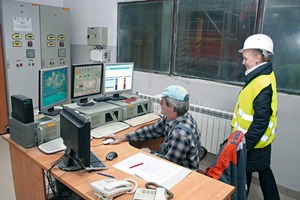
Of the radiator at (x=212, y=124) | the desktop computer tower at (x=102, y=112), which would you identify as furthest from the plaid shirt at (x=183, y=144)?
the radiator at (x=212, y=124)

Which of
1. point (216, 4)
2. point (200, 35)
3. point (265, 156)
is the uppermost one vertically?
point (216, 4)

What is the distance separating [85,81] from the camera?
259cm

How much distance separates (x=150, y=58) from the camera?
3.84m

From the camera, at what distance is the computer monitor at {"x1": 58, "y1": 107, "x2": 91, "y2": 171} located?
1519 millimetres

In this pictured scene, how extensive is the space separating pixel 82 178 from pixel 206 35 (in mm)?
2331

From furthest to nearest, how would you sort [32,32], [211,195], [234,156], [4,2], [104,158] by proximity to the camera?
[32,32] → [4,2] → [104,158] → [234,156] → [211,195]

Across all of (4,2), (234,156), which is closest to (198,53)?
(234,156)

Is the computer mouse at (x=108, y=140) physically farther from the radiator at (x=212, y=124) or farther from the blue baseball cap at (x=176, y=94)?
the radiator at (x=212, y=124)

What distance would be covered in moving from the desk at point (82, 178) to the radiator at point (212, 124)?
44.7 inches

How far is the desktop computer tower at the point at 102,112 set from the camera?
2.37m

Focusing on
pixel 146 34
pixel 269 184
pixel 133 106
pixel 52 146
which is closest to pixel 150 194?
pixel 52 146

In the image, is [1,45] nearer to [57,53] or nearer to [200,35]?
[57,53]

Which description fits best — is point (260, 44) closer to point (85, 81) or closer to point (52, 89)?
point (85, 81)

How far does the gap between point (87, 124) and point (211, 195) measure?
82cm
